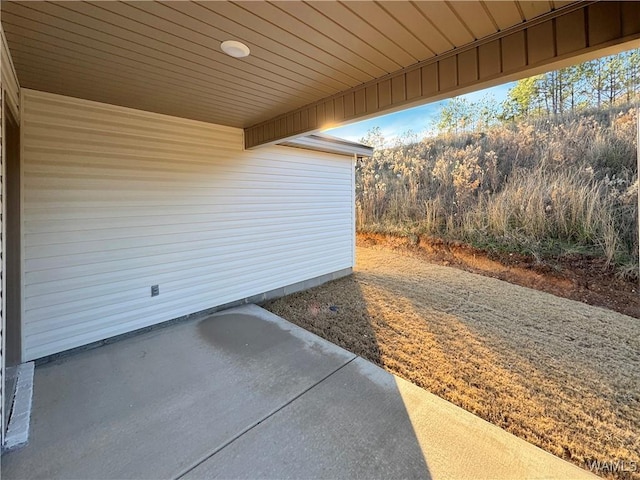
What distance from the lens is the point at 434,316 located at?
368 centimetres

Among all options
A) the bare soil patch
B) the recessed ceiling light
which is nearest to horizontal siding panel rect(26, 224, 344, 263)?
the recessed ceiling light

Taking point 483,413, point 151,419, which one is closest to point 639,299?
point 483,413

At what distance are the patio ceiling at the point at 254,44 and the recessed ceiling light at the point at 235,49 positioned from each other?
5cm

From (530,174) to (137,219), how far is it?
7955 millimetres

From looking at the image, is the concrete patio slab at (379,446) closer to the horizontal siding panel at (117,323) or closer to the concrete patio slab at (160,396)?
the concrete patio slab at (160,396)

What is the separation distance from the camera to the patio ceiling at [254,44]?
1.57m

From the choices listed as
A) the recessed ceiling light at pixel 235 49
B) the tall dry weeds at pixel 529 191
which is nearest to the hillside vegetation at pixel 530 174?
the tall dry weeds at pixel 529 191

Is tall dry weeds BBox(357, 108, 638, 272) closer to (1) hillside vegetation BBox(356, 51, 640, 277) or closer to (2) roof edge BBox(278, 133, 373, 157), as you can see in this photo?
(1) hillside vegetation BBox(356, 51, 640, 277)

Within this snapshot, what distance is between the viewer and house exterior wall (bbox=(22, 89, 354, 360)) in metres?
2.68

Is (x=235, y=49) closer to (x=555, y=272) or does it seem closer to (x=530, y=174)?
(x=555, y=272)

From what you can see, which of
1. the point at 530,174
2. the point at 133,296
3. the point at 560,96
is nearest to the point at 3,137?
the point at 133,296

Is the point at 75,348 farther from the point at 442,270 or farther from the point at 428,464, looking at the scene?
the point at 442,270

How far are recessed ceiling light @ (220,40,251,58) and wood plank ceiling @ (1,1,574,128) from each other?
5 centimetres

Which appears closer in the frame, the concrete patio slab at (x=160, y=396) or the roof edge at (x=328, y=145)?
the concrete patio slab at (x=160, y=396)
